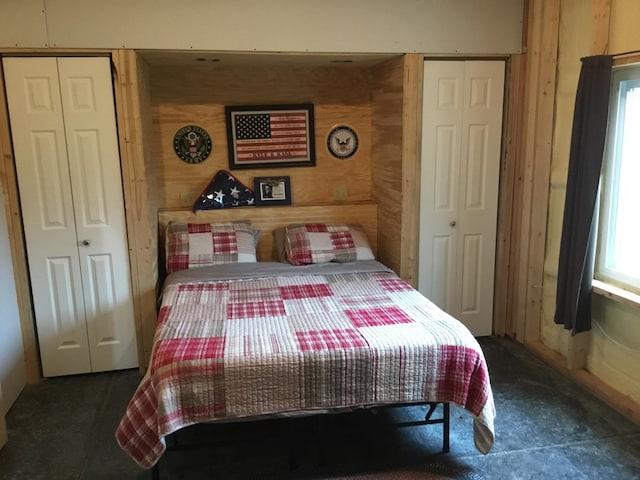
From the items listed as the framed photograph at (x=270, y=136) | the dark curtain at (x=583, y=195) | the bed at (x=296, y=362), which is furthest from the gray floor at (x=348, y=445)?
the framed photograph at (x=270, y=136)

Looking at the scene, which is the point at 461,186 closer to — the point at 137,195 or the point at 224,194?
the point at 224,194

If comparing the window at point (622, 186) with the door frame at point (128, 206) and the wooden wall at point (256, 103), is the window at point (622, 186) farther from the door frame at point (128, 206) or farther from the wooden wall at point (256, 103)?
the door frame at point (128, 206)

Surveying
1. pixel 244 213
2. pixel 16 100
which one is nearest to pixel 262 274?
pixel 244 213

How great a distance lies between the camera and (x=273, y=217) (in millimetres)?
3939

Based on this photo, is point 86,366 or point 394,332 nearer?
point 394,332

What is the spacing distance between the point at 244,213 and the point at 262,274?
0.62 meters

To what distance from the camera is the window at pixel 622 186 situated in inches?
112

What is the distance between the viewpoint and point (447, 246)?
12.3ft

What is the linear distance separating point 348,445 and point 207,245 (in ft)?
5.41

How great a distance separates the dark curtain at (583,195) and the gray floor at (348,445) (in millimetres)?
514

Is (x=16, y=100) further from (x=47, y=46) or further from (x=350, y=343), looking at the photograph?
(x=350, y=343)

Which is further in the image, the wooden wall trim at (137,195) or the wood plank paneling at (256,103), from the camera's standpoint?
the wood plank paneling at (256,103)

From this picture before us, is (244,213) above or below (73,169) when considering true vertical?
below

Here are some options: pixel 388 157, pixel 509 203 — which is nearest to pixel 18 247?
pixel 388 157
